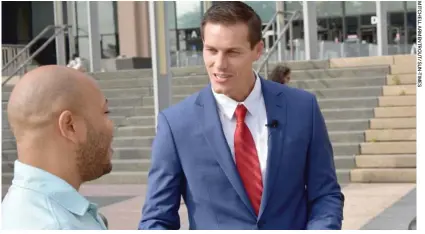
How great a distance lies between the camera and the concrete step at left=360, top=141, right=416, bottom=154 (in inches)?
449

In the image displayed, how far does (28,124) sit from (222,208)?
1081 mm

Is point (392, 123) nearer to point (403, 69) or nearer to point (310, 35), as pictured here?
point (403, 69)

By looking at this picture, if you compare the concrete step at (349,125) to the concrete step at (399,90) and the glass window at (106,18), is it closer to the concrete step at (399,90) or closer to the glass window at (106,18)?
the concrete step at (399,90)

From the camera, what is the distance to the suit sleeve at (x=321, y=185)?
264 centimetres

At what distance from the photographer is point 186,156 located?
2.65 metres

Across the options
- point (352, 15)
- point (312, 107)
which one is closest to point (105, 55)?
point (352, 15)

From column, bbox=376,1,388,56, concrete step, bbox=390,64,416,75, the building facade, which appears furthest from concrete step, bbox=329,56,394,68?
the building facade

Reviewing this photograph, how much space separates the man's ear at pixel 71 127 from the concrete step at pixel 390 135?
10428mm

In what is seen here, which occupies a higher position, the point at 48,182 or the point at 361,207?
the point at 48,182

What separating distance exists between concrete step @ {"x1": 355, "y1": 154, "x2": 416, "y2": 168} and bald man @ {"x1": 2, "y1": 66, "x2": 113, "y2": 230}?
9.82 meters

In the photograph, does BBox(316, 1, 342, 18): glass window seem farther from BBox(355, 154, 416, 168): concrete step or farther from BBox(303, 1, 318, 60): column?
BBox(355, 154, 416, 168): concrete step

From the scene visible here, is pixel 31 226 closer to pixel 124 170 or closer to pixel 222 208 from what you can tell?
pixel 222 208

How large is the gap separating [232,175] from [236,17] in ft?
1.82

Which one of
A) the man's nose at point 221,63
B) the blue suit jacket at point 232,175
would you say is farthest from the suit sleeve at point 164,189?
the man's nose at point 221,63
